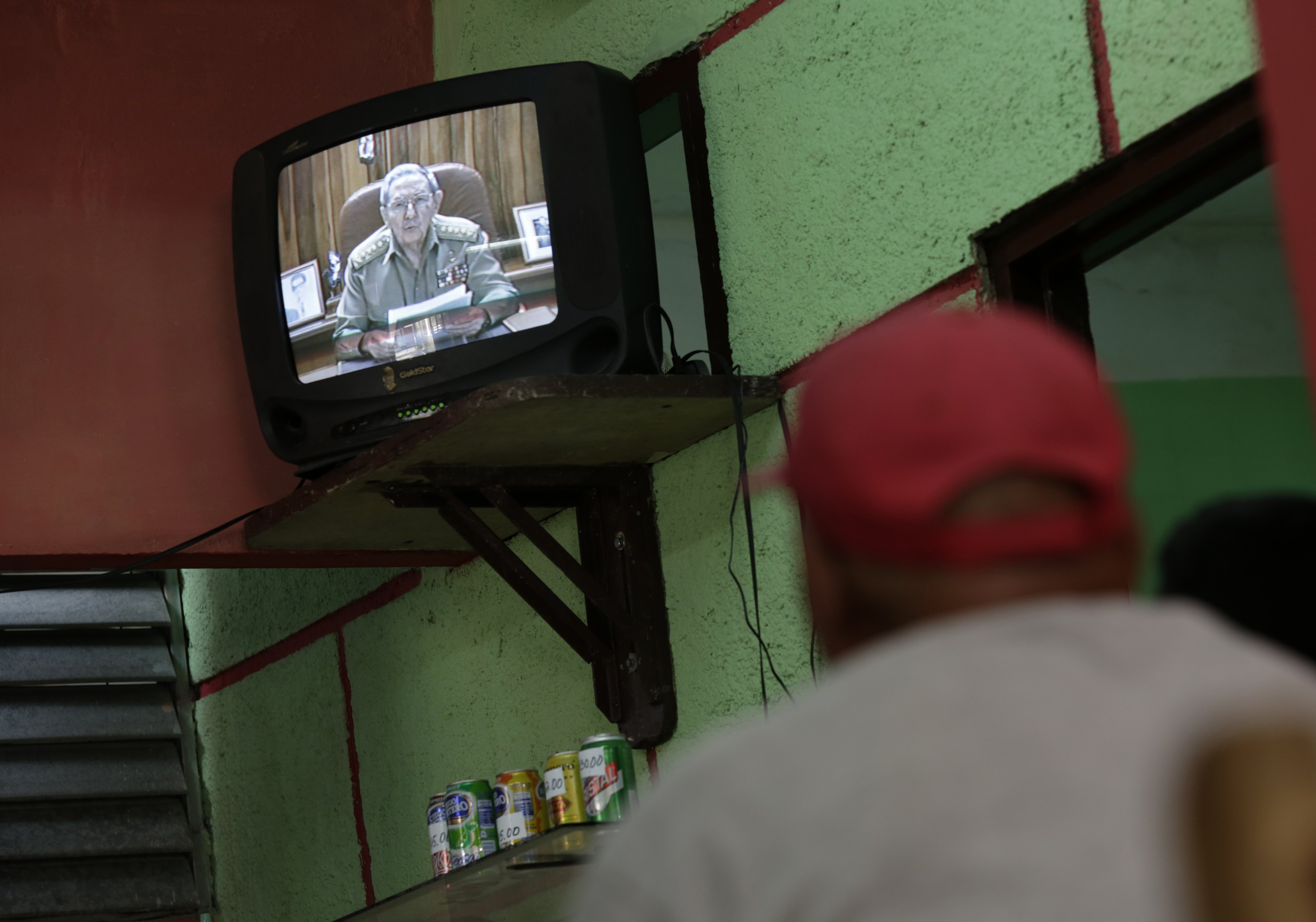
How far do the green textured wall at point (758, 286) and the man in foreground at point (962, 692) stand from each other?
1389mm

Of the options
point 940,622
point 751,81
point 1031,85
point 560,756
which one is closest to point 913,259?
point 1031,85

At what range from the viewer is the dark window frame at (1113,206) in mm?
1998

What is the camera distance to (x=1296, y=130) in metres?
1.52

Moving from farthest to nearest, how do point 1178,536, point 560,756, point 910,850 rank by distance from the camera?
point 560,756, point 1178,536, point 910,850

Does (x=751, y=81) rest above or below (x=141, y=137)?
below

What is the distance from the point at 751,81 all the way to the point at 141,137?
1398 millimetres

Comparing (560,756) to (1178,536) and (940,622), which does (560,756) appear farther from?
(940,622)

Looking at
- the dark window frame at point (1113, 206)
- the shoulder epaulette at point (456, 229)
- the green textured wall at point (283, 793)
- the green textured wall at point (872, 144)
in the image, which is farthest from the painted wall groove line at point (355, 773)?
the dark window frame at point (1113, 206)

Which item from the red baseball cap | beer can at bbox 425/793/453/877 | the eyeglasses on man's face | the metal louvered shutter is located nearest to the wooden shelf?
the eyeglasses on man's face

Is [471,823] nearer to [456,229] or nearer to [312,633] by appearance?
[456,229]

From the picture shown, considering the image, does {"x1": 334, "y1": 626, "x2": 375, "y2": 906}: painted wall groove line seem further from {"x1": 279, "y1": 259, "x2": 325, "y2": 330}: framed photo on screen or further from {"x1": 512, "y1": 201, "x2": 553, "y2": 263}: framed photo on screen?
{"x1": 512, "y1": 201, "x2": 553, "y2": 263}: framed photo on screen

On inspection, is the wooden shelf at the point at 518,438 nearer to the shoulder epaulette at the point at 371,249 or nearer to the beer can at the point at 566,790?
the shoulder epaulette at the point at 371,249

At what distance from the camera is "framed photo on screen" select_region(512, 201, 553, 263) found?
8.73 ft

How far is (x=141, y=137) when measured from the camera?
3.37 meters
